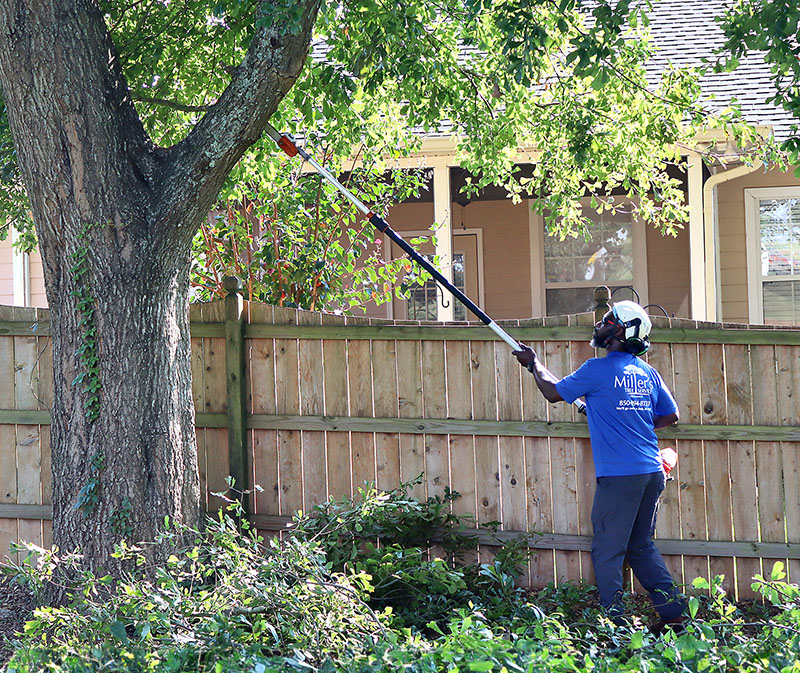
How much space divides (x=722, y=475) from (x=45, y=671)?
387cm

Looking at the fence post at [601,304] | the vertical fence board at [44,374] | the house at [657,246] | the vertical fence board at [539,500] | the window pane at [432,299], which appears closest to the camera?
the fence post at [601,304]

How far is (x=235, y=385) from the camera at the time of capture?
5941 millimetres

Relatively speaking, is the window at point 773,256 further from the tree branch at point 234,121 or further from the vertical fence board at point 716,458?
the tree branch at point 234,121

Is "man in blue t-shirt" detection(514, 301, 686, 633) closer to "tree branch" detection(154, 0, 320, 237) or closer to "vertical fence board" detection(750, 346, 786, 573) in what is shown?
"vertical fence board" detection(750, 346, 786, 573)

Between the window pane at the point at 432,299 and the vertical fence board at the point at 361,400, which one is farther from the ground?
the window pane at the point at 432,299

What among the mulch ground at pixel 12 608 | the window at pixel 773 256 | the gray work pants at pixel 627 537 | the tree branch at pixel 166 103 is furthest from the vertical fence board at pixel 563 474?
the window at pixel 773 256

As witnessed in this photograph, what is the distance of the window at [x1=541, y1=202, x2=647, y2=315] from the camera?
38.0ft

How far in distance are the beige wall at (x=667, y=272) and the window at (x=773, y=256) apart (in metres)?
0.90

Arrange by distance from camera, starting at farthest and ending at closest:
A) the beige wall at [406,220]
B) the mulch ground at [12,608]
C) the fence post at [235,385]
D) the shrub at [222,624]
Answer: the beige wall at [406,220] < the fence post at [235,385] < the mulch ground at [12,608] < the shrub at [222,624]

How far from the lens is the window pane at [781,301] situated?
34.7ft

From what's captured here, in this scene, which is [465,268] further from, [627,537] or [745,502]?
[627,537]

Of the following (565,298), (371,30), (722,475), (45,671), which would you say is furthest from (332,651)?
(565,298)

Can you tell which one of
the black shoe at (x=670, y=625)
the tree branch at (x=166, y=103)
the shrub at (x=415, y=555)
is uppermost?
the tree branch at (x=166, y=103)

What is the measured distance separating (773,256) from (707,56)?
7.82 ft
